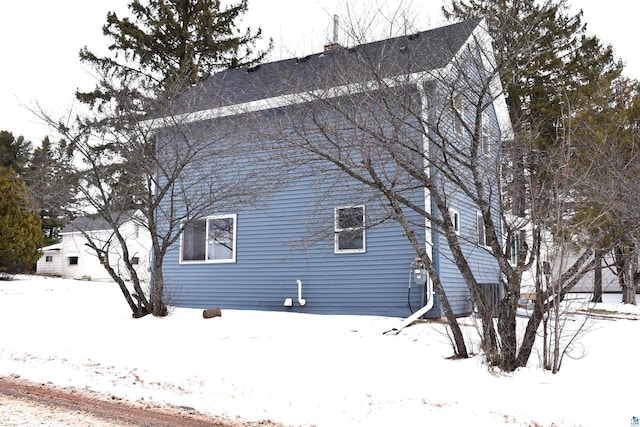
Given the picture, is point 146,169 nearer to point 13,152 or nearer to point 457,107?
point 457,107

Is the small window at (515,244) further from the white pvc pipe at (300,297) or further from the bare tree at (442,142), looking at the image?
the white pvc pipe at (300,297)

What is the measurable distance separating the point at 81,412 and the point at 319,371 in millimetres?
2568

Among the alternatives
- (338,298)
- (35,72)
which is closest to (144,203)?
(338,298)

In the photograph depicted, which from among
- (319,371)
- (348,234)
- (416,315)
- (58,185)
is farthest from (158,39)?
(319,371)

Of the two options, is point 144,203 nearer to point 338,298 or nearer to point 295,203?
point 295,203

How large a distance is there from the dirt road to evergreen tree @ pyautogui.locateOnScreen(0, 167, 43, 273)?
19132 mm

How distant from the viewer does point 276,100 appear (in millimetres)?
10797

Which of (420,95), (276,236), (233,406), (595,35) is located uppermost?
(595,35)

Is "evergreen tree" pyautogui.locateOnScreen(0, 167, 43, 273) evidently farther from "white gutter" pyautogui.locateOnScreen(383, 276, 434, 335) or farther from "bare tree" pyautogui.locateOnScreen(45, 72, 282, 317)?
"white gutter" pyautogui.locateOnScreen(383, 276, 434, 335)

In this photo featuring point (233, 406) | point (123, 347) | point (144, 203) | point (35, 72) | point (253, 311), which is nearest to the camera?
point (233, 406)

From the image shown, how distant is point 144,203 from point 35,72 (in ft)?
25.4

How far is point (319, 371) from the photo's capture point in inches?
239

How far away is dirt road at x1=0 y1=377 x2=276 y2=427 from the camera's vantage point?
414cm

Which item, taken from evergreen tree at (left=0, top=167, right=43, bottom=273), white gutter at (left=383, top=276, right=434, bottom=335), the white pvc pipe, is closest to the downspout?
white gutter at (left=383, top=276, right=434, bottom=335)
